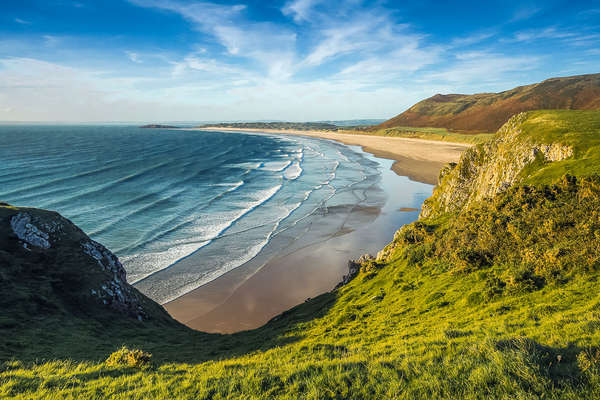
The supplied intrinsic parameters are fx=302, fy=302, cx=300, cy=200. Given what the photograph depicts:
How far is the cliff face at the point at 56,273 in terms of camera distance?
13067 millimetres

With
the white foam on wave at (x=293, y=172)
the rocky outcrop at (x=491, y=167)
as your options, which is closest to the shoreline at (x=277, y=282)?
the rocky outcrop at (x=491, y=167)

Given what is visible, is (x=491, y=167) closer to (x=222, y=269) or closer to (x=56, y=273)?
(x=222, y=269)

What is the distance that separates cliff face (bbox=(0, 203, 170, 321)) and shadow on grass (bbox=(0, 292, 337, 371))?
92 centimetres

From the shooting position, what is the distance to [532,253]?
10.9 metres

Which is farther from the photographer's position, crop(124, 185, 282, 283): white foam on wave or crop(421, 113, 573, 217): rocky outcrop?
crop(124, 185, 282, 283): white foam on wave

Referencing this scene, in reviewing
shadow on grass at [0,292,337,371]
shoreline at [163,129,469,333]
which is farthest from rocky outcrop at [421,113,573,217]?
shadow on grass at [0,292,337,371]

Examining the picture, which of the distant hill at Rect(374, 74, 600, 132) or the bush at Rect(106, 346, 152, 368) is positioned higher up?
the distant hill at Rect(374, 74, 600, 132)

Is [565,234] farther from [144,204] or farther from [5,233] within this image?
[144,204]

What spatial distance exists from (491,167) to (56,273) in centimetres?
2713

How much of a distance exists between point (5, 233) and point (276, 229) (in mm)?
21835

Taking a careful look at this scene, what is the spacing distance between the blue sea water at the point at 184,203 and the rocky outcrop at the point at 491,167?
13.0 m

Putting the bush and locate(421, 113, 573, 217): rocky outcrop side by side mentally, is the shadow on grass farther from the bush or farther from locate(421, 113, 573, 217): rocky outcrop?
locate(421, 113, 573, 217): rocky outcrop

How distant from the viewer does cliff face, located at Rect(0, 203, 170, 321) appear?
13.1 m

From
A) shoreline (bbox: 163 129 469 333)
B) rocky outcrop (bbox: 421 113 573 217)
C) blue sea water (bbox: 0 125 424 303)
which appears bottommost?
shoreline (bbox: 163 129 469 333)
